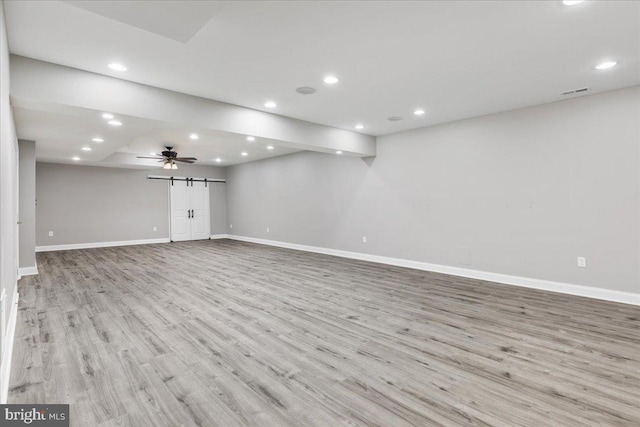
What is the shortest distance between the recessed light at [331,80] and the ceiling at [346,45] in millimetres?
64

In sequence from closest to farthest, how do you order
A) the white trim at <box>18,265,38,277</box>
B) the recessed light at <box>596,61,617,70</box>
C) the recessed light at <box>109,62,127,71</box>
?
the recessed light at <box>109,62,127,71</box>
the recessed light at <box>596,61,617,70</box>
the white trim at <box>18,265,38,277</box>

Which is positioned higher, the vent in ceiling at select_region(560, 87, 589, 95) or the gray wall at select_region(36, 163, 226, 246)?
the vent in ceiling at select_region(560, 87, 589, 95)

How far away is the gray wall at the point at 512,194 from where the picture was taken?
3.97m

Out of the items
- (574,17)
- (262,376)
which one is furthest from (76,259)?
(574,17)

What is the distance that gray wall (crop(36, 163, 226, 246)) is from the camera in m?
8.66

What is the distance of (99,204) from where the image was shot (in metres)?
9.42

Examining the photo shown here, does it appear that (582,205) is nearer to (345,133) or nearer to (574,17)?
(574,17)

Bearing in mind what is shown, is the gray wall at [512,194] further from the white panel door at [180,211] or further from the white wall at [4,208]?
the white panel door at [180,211]

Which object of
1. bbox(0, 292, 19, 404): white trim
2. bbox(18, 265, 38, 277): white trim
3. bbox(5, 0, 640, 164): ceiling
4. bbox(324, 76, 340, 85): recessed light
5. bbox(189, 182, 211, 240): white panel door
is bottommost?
bbox(0, 292, 19, 404): white trim

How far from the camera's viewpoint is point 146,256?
7.70 meters

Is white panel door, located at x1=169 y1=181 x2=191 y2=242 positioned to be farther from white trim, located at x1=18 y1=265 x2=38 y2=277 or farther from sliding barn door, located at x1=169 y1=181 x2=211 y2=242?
white trim, located at x1=18 y1=265 x2=38 y2=277

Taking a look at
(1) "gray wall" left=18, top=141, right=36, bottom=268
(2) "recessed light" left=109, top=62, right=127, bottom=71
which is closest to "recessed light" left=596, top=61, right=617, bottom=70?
(2) "recessed light" left=109, top=62, right=127, bottom=71

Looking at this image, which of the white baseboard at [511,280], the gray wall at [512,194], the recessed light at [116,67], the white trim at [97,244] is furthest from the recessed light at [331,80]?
the white trim at [97,244]

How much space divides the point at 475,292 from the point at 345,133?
3.50 meters
